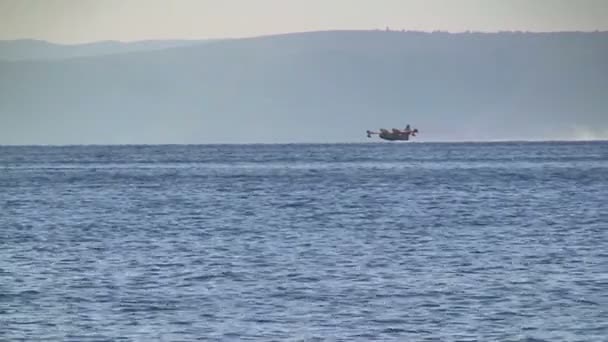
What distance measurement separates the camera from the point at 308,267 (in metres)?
33.9

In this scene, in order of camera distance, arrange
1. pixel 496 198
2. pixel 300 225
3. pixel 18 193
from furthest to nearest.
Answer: pixel 18 193 → pixel 496 198 → pixel 300 225

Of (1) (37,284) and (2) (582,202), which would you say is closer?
(1) (37,284)

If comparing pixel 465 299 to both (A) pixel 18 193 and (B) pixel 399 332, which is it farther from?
(A) pixel 18 193

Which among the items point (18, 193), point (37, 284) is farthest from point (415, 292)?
point (18, 193)

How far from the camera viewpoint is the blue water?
25.8 m

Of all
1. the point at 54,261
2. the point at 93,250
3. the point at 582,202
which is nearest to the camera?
the point at 54,261

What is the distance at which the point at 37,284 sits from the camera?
3141 centimetres

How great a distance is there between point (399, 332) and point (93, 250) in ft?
52.3

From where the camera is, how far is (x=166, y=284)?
3078 cm

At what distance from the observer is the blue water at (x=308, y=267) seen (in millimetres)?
25766

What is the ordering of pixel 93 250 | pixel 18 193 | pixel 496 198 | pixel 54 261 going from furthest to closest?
pixel 18 193, pixel 496 198, pixel 93 250, pixel 54 261

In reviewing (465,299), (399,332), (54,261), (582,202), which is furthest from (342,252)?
(582,202)

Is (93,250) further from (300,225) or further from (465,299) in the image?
(465,299)

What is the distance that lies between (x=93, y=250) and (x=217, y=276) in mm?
8018
